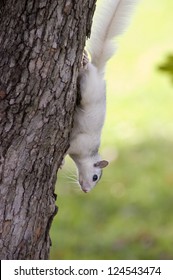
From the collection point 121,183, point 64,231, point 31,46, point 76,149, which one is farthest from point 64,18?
point 121,183

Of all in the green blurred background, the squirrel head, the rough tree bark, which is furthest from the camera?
the green blurred background

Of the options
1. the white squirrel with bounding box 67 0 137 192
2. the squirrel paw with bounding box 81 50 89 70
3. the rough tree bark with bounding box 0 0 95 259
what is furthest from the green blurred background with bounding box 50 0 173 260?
the rough tree bark with bounding box 0 0 95 259

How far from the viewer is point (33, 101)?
3486 mm

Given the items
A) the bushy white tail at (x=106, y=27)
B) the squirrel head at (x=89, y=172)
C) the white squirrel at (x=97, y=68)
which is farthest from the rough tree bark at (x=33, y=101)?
the squirrel head at (x=89, y=172)

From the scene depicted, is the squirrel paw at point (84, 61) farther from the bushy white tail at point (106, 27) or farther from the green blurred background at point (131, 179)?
the green blurred background at point (131, 179)

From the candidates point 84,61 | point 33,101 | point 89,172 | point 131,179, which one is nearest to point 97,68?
point 84,61

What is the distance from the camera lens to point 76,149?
13.4 feet

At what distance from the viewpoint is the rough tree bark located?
3.44 meters

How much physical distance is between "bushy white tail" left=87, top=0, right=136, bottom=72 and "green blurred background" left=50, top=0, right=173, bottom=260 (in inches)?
63.0

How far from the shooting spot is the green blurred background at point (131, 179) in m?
6.58

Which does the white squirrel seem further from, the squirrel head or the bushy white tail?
the squirrel head

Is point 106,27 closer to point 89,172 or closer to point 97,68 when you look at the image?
point 97,68

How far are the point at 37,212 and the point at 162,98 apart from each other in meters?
5.27

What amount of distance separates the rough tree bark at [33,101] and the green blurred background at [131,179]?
1854 mm
